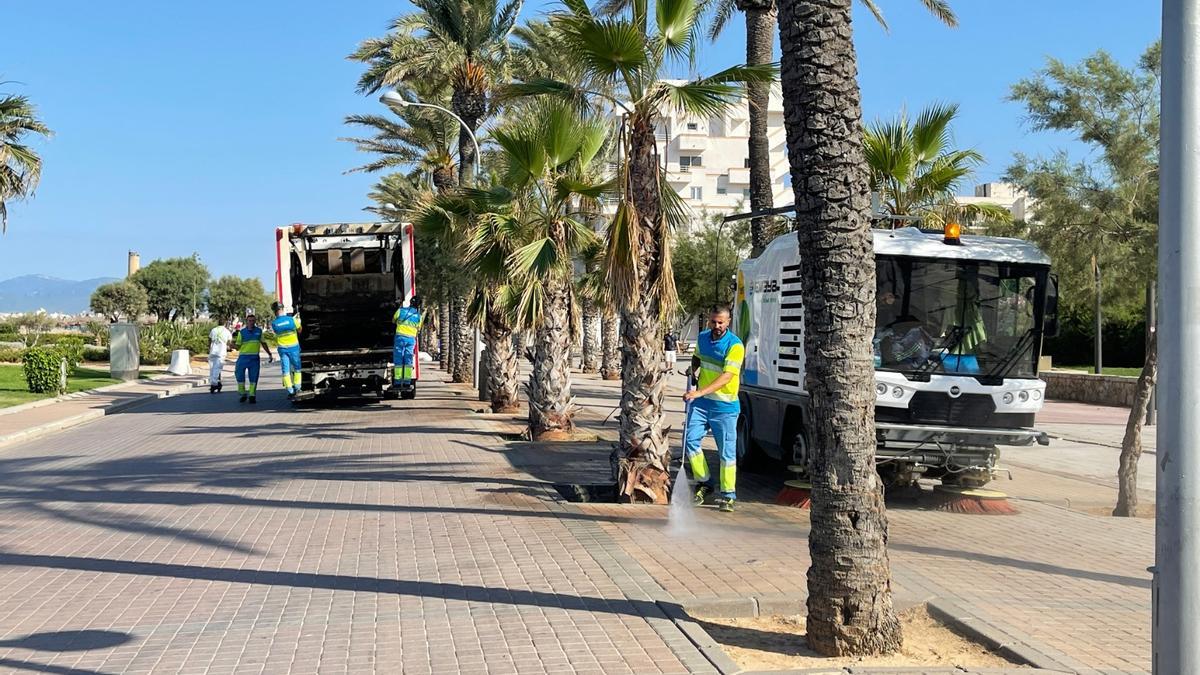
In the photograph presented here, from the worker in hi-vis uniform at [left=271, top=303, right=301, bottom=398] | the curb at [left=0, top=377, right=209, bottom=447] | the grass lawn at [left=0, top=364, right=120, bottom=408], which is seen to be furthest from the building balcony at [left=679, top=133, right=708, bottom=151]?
the worker in hi-vis uniform at [left=271, top=303, right=301, bottom=398]

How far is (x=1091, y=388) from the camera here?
28.9 metres

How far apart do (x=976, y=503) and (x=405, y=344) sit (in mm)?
12787

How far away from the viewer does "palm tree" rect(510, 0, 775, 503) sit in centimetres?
1012

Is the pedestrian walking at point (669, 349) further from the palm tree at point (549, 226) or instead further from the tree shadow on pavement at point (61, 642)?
the tree shadow on pavement at point (61, 642)

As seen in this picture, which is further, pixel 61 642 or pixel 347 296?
pixel 347 296

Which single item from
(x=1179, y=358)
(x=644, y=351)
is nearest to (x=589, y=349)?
(x=644, y=351)

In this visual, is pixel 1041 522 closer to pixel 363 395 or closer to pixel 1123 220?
pixel 1123 220

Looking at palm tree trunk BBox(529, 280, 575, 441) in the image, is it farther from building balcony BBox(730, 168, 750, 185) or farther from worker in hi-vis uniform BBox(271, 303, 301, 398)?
building balcony BBox(730, 168, 750, 185)

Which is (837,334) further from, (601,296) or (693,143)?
(693,143)

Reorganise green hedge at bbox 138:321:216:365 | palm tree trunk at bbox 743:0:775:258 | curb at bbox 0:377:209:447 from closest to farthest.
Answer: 1. palm tree trunk at bbox 743:0:775:258
2. curb at bbox 0:377:209:447
3. green hedge at bbox 138:321:216:365

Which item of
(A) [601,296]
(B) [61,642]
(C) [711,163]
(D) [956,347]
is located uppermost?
(C) [711,163]

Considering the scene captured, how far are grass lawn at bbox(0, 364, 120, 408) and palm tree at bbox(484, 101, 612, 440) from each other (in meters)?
12.5

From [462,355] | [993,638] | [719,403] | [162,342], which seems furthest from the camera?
[162,342]

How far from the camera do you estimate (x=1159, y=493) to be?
14.5 feet
